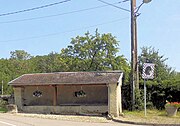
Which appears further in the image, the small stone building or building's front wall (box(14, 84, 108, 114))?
building's front wall (box(14, 84, 108, 114))

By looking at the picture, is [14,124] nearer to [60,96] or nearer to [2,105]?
[60,96]

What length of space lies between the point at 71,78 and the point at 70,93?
228cm

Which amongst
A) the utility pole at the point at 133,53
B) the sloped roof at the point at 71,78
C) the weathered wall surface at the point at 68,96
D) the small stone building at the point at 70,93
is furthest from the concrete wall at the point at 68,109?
the utility pole at the point at 133,53

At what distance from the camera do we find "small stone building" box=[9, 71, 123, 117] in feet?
75.5

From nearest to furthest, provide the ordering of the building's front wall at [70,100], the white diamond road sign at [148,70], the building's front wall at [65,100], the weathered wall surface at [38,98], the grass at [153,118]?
the grass at [153,118] < the white diamond road sign at [148,70] < the building's front wall at [70,100] < the building's front wall at [65,100] < the weathered wall surface at [38,98]

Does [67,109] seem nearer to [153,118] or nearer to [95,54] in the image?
[153,118]

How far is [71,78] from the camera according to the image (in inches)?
993

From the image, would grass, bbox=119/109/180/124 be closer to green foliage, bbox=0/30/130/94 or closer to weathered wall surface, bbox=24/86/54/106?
weathered wall surface, bbox=24/86/54/106

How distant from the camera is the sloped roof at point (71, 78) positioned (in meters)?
23.5

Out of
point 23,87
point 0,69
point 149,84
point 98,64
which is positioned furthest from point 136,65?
point 0,69

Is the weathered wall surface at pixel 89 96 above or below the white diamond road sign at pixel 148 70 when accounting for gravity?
below

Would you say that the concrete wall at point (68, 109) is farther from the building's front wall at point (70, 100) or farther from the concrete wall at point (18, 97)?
the concrete wall at point (18, 97)

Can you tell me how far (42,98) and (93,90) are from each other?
470cm

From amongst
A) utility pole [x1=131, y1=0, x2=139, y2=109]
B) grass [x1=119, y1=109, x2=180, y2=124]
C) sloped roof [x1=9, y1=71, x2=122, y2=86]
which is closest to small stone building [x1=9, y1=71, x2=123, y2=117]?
sloped roof [x1=9, y1=71, x2=122, y2=86]
